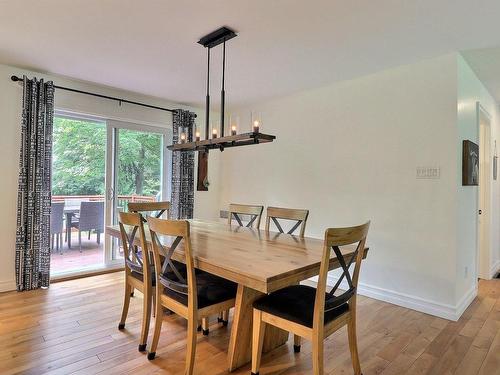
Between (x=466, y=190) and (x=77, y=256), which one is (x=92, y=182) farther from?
(x=466, y=190)

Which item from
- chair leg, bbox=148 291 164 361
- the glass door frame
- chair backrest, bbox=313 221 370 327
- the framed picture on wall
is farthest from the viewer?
the glass door frame

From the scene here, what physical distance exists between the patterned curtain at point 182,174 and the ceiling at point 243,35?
3.56ft

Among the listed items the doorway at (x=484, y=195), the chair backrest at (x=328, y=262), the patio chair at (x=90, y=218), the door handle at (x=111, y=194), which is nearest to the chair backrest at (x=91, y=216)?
the patio chair at (x=90, y=218)

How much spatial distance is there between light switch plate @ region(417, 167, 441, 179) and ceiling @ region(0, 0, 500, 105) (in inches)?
41.7

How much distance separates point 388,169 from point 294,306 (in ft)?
6.68

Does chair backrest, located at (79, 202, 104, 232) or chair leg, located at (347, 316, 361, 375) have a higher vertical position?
chair backrest, located at (79, 202, 104, 232)

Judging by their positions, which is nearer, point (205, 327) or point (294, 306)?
point (294, 306)

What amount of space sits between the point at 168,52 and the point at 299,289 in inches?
93.2

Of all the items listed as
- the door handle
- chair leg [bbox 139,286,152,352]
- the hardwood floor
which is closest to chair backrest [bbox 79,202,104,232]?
the door handle

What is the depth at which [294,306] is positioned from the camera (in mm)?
1812

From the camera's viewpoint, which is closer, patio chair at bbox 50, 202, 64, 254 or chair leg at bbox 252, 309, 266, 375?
chair leg at bbox 252, 309, 266, 375

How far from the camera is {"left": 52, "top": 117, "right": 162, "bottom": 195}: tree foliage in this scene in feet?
12.3

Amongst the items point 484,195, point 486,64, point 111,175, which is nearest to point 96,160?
point 111,175

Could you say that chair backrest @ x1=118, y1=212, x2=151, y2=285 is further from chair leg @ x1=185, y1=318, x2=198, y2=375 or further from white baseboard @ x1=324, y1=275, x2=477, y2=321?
white baseboard @ x1=324, y1=275, x2=477, y2=321
